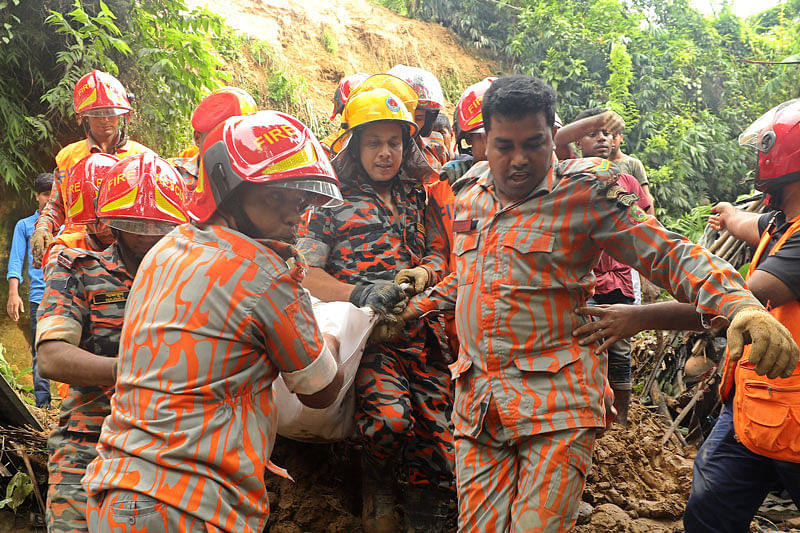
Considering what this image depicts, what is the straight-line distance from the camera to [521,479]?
96.6 inches

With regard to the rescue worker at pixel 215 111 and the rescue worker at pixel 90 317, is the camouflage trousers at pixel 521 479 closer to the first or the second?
the rescue worker at pixel 90 317

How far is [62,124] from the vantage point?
28.3ft

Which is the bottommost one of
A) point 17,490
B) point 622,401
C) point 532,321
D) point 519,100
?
point 17,490

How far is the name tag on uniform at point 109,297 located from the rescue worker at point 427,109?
2.07m

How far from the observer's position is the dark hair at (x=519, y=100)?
2473 mm

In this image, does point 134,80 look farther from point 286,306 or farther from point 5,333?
point 286,306

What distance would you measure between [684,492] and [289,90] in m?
8.69

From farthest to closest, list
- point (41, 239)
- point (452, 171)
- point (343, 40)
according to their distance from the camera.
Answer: point (343, 40) < point (41, 239) < point (452, 171)

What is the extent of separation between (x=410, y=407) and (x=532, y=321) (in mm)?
1050

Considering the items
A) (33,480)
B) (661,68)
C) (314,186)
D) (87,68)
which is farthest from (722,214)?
(661,68)

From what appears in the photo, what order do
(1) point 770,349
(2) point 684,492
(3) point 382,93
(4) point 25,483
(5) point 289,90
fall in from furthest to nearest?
1. (5) point 289,90
2. (2) point 684,492
3. (4) point 25,483
4. (3) point 382,93
5. (1) point 770,349

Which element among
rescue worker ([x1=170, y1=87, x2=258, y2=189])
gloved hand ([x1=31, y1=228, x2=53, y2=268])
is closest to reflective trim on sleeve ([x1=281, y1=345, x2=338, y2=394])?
rescue worker ([x1=170, y1=87, x2=258, y2=189])

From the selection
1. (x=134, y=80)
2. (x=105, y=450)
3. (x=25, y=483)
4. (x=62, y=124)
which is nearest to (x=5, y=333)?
(x=62, y=124)

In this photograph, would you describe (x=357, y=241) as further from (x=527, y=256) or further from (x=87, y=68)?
(x=87, y=68)
